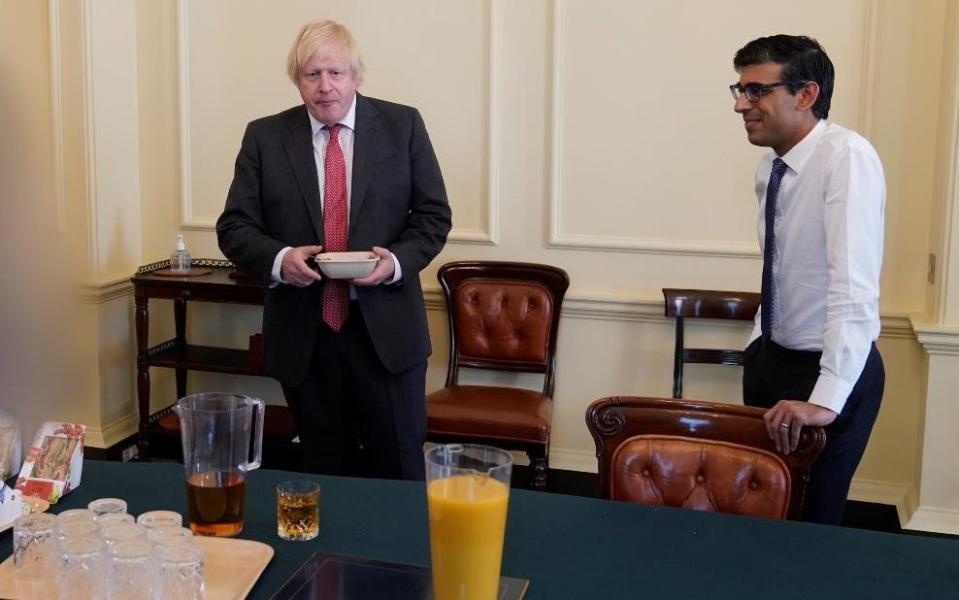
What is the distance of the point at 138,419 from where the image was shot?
14.1 ft

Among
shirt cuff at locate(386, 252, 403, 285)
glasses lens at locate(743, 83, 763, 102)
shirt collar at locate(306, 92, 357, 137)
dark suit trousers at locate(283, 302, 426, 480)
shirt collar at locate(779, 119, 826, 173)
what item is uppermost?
glasses lens at locate(743, 83, 763, 102)

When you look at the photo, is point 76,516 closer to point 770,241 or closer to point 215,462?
point 215,462

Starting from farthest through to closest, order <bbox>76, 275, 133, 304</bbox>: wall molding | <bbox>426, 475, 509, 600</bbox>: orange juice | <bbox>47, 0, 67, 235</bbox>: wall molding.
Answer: <bbox>76, 275, 133, 304</bbox>: wall molding < <bbox>47, 0, 67, 235</bbox>: wall molding < <bbox>426, 475, 509, 600</bbox>: orange juice

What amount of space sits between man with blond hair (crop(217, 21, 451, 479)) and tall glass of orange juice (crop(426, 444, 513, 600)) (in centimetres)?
151

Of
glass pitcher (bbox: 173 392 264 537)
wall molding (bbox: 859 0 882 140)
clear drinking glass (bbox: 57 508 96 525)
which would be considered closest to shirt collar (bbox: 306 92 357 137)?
glass pitcher (bbox: 173 392 264 537)

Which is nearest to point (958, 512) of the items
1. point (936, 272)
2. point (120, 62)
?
point (936, 272)

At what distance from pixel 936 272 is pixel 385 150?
190 cm

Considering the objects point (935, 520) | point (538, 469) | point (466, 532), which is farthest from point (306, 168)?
point (935, 520)

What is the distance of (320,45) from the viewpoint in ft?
8.68

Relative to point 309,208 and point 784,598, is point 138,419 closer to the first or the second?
point 309,208

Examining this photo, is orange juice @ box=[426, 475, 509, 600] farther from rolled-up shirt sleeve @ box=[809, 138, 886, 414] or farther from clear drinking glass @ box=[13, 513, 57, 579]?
rolled-up shirt sleeve @ box=[809, 138, 886, 414]

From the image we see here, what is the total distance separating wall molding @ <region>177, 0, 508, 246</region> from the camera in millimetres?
3879

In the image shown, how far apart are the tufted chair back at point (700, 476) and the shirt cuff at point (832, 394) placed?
27 cm

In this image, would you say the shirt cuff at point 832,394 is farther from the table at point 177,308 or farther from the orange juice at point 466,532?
the table at point 177,308
